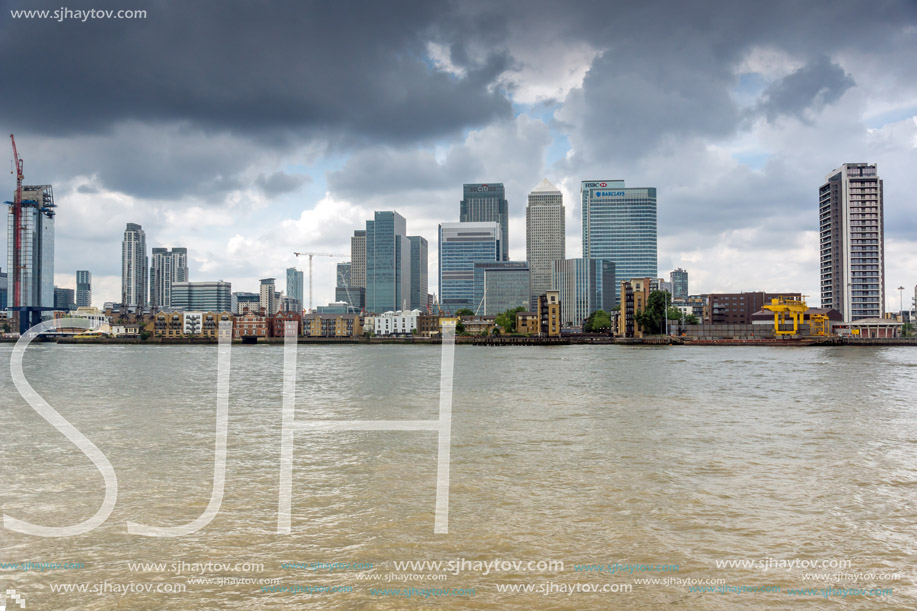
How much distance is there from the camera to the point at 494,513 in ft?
33.1

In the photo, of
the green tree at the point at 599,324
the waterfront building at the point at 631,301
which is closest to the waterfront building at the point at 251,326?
the green tree at the point at 599,324

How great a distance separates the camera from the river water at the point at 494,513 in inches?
281

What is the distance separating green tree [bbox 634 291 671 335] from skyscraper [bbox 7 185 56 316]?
15027 cm

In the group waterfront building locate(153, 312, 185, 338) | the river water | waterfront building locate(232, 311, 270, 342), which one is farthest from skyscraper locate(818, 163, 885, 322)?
waterfront building locate(153, 312, 185, 338)

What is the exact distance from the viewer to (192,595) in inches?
273

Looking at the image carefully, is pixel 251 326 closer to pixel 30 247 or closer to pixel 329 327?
pixel 329 327

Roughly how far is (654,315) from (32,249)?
180718mm

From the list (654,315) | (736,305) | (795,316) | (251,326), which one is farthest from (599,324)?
(251,326)

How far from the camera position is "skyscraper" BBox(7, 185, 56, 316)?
167500 mm

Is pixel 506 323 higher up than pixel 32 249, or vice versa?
pixel 32 249

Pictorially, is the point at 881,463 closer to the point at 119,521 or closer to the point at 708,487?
the point at 708,487

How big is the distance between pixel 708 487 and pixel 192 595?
9133mm

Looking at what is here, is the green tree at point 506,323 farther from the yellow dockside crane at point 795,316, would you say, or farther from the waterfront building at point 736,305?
the yellow dockside crane at point 795,316

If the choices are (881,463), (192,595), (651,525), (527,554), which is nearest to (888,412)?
(881,463)
